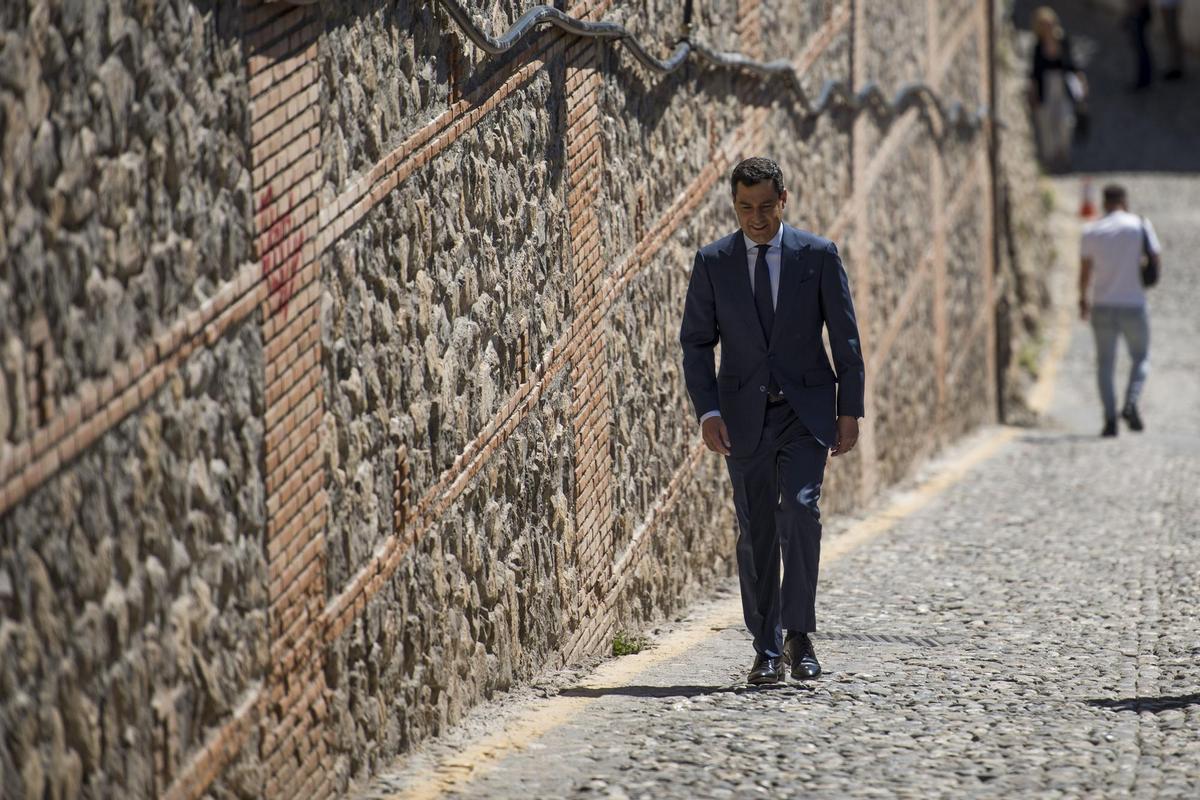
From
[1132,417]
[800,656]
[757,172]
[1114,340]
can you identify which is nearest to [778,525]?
[800,656]

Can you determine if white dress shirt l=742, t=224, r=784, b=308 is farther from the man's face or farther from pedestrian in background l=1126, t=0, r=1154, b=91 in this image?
pedestrian in background l=1126, t=0, r=1154, b=91

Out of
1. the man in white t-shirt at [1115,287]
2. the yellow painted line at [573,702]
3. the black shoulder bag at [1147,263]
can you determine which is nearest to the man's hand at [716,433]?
the yellow painted line at [573,702]

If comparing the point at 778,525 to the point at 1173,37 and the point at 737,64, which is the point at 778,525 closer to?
the point at 737,64

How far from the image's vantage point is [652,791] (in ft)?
15.3

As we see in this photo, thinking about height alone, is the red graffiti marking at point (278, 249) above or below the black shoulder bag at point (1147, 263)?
below

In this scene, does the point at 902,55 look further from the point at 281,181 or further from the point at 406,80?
the point at 281,181

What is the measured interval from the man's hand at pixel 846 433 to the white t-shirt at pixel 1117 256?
29.8 ft

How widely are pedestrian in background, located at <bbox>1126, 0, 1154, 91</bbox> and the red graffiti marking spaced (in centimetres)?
2816

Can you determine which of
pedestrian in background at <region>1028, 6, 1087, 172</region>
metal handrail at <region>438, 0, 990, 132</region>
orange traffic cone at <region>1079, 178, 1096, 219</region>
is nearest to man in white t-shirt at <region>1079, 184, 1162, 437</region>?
metal handrail at <region>438, 0, 990, 132</region>

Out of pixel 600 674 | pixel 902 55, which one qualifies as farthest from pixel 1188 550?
pixel 902 55

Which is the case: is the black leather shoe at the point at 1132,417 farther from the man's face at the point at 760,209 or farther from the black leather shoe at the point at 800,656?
the man's face at the point at 760,209

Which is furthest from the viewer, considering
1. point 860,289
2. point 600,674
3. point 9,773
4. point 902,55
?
point 902,55

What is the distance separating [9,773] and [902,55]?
434 inches

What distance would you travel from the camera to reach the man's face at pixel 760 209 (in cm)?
569
